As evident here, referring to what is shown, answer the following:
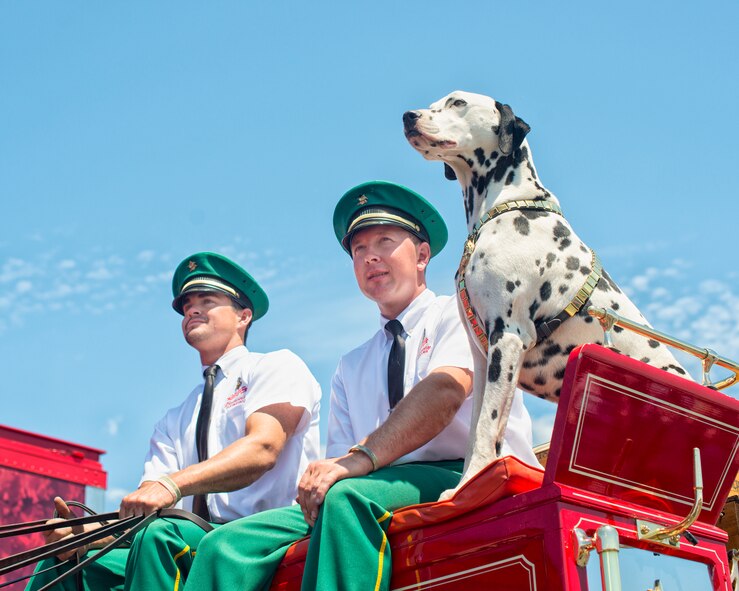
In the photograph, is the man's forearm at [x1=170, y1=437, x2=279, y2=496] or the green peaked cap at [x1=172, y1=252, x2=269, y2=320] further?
the green peaked cap at [x1=172, y1=252, x2=269, y2=320]

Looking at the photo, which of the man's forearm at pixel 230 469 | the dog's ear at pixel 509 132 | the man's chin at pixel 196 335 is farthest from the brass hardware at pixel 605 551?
the man's chin at pixel 196 335

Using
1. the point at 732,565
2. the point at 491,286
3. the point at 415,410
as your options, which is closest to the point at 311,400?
the point at 415,410

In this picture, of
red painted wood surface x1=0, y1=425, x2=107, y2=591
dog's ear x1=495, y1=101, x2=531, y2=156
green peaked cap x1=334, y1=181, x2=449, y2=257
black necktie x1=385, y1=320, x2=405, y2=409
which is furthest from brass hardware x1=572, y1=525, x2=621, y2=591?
red painted wood surface x1=0, y1=425, x2=107, y2=591

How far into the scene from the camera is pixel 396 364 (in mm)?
4305

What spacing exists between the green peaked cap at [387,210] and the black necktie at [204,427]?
100cm

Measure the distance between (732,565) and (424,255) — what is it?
6.68 feet

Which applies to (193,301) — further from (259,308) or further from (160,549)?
(160,549)

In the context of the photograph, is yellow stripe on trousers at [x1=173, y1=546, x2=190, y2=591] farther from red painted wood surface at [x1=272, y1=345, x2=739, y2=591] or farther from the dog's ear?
the dog's ear

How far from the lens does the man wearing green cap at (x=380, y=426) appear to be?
128 inches

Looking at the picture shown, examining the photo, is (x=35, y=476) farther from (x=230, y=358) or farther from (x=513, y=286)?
(x=513, y=286)

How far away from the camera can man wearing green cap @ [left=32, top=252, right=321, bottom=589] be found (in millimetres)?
3918

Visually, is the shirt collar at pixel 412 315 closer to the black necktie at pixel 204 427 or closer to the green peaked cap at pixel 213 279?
the black necktie at pixel 204 427

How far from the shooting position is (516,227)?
3.77m

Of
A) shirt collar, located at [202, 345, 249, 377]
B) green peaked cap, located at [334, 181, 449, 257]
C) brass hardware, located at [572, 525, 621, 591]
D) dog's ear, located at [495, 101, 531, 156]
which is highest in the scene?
green peaked cap, located at [334, 181, 449, 257]
